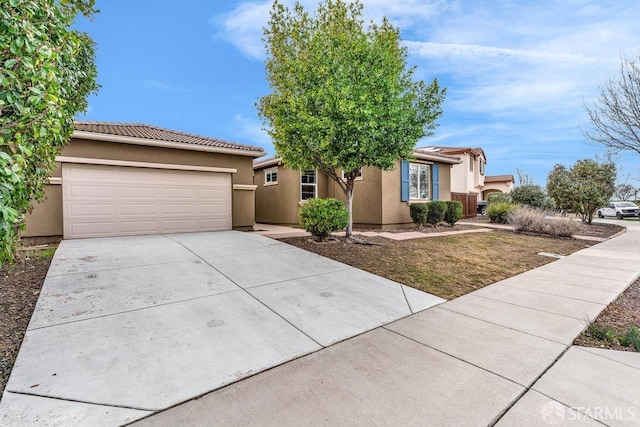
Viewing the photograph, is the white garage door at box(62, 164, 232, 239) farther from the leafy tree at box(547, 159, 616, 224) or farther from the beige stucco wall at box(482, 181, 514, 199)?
the beige stucco wall at box(482, 181, 514, 199)

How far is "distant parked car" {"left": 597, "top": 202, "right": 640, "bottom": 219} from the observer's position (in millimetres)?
24484

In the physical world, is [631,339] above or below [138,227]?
below

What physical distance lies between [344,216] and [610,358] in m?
6.39

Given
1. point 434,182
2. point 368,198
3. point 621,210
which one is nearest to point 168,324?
point 368,198

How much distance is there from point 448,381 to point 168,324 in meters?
3.08

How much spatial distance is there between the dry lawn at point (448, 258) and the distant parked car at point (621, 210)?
2117 centimetres

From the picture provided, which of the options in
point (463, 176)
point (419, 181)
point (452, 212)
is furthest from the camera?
point (463, 176)

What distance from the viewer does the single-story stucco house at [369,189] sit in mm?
12812

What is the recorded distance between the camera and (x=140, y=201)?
970 cm

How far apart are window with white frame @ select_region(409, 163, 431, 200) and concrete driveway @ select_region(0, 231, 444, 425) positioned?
8.73 metres

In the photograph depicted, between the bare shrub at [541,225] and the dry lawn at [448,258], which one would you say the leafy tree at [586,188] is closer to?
the bare shrub at [541,225]

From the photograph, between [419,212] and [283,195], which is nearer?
[419,212]

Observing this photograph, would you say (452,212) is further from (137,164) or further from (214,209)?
(137,164)

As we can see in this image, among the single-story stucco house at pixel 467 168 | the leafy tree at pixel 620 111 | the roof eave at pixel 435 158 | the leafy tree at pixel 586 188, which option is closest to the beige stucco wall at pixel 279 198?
the roof eave at pixel 435 158
